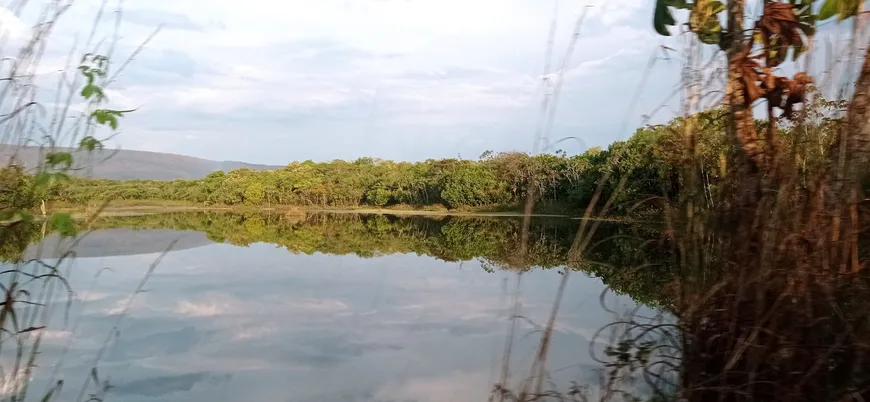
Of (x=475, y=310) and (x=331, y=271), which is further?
(x=331, y=271)

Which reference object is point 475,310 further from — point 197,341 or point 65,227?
point 65,227

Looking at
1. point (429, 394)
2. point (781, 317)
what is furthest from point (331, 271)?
point (781, 317)

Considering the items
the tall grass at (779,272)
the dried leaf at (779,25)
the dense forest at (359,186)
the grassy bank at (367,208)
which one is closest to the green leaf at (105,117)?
the tall grass at (779,272)

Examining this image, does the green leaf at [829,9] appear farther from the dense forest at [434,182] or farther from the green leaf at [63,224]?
the green leaf at [63,224]

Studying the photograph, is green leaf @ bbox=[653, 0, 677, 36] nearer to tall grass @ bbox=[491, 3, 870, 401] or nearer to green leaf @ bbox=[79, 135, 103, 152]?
tall grass @ bbox=[491, 3, 870, 401]

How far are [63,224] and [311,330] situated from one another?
12.1 feet

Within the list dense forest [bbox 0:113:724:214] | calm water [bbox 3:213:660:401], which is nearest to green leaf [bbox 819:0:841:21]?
calm water [bbox 3:213:660:401]

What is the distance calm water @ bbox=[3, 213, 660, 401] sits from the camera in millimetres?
3104

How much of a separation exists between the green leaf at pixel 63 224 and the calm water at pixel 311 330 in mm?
336

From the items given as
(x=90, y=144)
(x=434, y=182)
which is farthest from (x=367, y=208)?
(x=90, y=144)

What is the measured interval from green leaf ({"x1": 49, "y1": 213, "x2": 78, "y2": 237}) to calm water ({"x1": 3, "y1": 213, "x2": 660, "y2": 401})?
1.10ft

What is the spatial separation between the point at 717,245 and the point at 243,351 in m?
3.36

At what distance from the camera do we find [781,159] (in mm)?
1542

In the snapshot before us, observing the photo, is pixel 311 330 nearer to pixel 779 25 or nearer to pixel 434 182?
pixel 779 25
